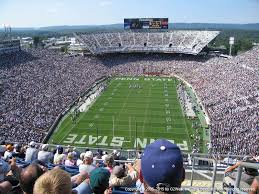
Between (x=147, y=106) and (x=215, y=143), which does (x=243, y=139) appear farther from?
(x=147, y=106)

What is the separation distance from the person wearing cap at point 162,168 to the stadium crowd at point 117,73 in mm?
18121

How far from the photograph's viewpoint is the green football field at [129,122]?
24216 mm

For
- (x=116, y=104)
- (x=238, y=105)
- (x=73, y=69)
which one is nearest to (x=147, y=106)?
(x=116, y=104)

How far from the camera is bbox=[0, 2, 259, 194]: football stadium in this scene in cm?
379

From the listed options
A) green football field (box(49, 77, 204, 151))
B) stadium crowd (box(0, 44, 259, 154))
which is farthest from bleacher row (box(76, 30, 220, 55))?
green football field (box(49, 77, 204, 151))

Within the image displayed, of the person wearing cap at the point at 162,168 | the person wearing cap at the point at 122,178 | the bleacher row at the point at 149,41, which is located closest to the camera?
the person wearing cap at the point at 162,168

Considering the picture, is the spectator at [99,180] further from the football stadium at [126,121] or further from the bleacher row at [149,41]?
the bleacher row at [149,41]

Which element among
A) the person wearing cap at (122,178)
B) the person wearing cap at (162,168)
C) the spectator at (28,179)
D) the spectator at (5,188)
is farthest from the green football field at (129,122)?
the person wearing cap at (162,168)

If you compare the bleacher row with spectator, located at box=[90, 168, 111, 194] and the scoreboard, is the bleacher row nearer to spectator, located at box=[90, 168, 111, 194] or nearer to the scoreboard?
the scoreboard

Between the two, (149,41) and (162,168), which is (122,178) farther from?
(149,41)

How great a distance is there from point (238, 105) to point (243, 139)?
724 cm

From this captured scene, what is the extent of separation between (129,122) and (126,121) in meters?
0.50

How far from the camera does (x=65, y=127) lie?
2697 centimetres

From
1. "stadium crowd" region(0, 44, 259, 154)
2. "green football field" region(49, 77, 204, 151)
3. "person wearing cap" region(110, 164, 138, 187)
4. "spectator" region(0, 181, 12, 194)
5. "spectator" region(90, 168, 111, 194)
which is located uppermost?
"spectator" region(90, 168, 111, 194)
